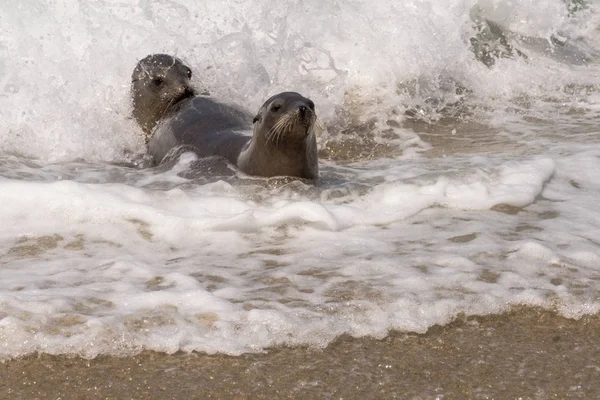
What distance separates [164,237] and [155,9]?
6271mm

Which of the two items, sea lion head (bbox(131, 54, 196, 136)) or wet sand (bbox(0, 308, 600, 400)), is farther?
sea lion head (bbox(131, 54, 196, 136))

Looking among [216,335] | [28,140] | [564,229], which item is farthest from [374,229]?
[28,140]

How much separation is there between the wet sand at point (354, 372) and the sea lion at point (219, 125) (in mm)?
2689

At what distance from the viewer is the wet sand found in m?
3.12

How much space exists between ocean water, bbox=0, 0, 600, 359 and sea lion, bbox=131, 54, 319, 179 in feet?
0.56

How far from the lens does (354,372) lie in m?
3.26

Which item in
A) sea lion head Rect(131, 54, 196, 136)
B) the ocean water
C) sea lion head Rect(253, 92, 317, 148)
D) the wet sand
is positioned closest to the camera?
the wet sand

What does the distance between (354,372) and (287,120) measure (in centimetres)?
292

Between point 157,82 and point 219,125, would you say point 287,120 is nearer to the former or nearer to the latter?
point 219,125

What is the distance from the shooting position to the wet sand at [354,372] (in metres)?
3.12

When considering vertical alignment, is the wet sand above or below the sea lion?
below

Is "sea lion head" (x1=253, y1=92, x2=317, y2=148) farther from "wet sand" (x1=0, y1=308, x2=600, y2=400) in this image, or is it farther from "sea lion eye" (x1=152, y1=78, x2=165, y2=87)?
"wet sand" (x1=0, y1=308, x2=600, y2=400)

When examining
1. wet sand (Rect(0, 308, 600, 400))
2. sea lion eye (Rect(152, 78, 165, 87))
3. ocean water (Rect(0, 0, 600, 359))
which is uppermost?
sea lion eye (Rect(152, 78, 165, 87))

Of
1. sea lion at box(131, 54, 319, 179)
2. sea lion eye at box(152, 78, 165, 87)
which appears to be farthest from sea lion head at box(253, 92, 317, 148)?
sea lion eye at box(152, 78, 165, 87)
